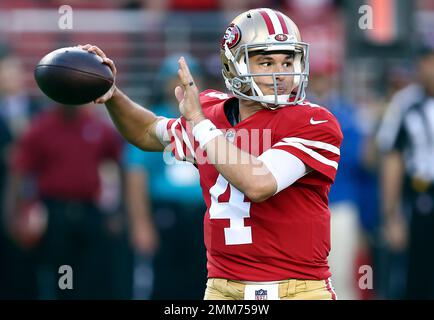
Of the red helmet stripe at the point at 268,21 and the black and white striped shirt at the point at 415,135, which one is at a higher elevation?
the red helmet stripe at the point at 268,21

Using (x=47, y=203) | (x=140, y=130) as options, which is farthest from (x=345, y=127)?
(x=140, y=130)

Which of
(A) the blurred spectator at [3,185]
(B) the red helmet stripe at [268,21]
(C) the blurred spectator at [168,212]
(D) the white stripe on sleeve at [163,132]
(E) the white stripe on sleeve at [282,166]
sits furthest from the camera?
(A) the blurred spectator at [3,185]

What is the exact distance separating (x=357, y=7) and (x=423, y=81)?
1.16 m

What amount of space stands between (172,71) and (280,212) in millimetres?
4223

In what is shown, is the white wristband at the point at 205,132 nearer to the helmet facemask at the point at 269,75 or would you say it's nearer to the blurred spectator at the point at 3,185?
the helmet facemask at the point at 269,75

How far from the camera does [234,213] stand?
15.4 ft

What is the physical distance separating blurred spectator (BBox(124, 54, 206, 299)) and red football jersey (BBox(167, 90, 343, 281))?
378cm

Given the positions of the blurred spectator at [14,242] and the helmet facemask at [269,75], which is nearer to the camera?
the helmet facemask at [269,75]

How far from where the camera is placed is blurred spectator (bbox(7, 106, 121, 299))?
8656mm

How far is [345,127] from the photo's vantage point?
9242 mm

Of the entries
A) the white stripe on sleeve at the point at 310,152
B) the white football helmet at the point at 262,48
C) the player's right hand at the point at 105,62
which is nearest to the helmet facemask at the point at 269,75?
the white football helmet at the point at 262,48

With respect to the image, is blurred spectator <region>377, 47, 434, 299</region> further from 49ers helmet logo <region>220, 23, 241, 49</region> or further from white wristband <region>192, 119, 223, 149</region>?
white wristband <region>192, 119, 223, 149</region>

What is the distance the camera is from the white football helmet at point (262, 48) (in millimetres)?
4719

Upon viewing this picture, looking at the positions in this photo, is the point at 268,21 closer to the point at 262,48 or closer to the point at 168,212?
the point at 262,48
